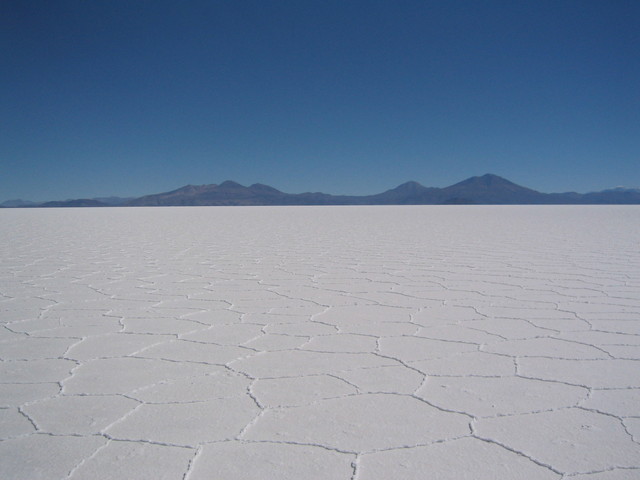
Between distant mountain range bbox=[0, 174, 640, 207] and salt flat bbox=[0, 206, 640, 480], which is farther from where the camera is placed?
distant mountain range bbox=[0, 174, 640, 207]

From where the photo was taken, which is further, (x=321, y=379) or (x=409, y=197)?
(x=409, y=197)

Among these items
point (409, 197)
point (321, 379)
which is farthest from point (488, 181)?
point (321, 379)

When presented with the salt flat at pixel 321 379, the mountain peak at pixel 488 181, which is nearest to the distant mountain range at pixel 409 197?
the mountain peak at pixel 488 181

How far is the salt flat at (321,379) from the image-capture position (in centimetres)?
110

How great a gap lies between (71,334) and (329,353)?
109 centimetres

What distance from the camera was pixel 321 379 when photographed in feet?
5.13

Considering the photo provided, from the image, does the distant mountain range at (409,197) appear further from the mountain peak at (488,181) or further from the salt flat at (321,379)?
the salt flat at (321,379)

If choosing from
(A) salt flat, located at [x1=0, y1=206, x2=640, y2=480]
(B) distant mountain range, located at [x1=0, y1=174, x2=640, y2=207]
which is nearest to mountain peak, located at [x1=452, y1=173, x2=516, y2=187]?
(B) distant mountain range, located at [x1=0, y1=174, x2=640, y2=207]

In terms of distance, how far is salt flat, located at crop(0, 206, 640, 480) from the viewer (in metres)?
1.10

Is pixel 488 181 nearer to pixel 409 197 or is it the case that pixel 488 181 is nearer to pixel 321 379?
pixel 409 197

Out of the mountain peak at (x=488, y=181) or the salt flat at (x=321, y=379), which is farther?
the mountain peak at (x=488, y=181)

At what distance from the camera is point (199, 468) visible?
3.48 ft

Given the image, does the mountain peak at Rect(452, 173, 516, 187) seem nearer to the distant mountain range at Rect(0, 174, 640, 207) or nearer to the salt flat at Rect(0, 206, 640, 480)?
the distant mountain range at Rect(0, 174, 640, 207)

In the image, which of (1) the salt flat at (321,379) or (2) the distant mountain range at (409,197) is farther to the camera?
(2) the distant mountain range at (409,197)
